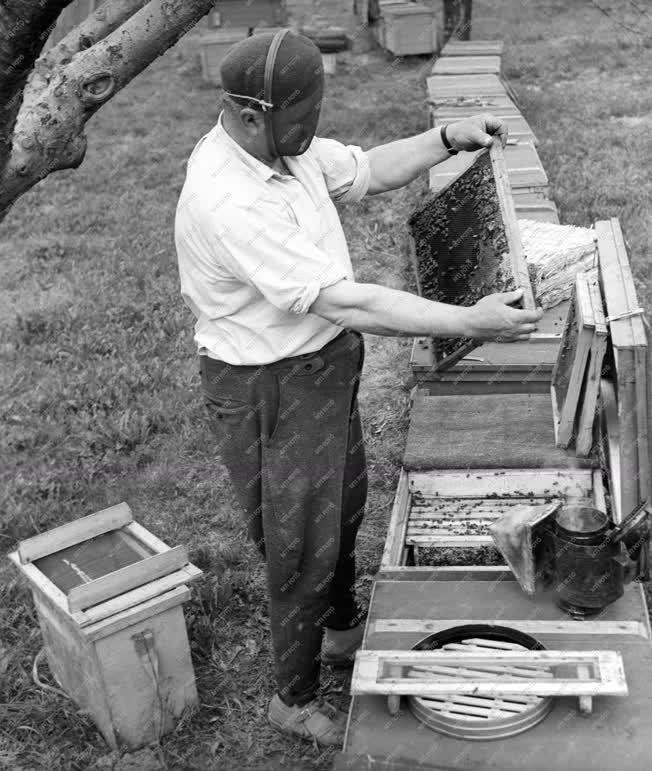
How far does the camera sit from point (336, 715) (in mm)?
3539

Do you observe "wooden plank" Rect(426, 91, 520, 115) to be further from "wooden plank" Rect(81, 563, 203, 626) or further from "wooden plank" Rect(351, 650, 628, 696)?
"wooden plank" Rect(351, 650, 628, 696)

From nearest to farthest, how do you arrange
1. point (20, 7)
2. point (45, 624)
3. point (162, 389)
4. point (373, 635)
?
point (20, 7)
point (373, 635)
point (45, 624)
point (162, 389)

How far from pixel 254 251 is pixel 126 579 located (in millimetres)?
1238

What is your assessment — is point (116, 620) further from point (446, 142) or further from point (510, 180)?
point (510, 180)

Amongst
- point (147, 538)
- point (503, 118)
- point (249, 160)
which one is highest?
point (249, 160)

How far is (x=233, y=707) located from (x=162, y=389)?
2.48 metres

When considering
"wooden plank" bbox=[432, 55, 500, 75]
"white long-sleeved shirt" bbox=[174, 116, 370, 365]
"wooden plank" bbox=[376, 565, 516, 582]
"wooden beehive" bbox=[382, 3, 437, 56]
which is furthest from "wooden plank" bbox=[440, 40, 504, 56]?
"wooden plank" bbox=[376, 565, 516, 582]

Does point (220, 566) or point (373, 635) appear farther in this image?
point (220, 566)

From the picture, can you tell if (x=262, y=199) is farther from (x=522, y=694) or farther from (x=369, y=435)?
(x=369, y=435)

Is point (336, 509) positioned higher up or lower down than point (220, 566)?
higher up

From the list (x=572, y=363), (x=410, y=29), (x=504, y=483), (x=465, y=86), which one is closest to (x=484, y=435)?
(x=504, y=483)

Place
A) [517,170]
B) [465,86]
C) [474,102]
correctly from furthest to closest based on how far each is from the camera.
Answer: [465,86] < [474,102] < [517,170]

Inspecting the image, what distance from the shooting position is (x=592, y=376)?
11.3 feet

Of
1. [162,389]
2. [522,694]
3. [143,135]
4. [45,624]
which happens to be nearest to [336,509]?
[522,694]
